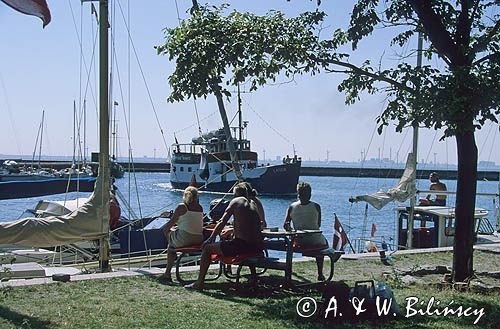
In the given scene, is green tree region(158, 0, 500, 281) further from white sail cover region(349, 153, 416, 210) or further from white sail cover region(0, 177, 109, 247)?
white sail cover region(349, 153, 416, 210)

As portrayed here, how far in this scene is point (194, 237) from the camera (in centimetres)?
936

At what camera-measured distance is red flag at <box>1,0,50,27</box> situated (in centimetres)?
553

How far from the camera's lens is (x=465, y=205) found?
30.3ft

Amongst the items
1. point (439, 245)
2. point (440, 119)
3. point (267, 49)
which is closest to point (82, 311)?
point (267, 49)

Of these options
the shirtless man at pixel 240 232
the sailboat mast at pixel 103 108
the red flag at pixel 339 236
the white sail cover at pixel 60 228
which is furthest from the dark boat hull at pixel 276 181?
the shirtless man at pixel 240 232

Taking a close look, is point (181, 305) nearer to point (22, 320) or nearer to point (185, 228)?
point (22, 320)

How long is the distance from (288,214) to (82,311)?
389 cm

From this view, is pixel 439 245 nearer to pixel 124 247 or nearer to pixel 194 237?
pixel 124 247

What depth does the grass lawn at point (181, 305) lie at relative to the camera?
6.66 metres

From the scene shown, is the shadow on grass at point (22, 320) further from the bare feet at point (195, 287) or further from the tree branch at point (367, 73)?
the tree branch at point (367, 73)

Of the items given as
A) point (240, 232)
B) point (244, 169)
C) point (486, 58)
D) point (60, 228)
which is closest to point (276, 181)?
point (244, 169)

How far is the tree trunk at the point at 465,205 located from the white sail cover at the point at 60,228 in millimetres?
5174

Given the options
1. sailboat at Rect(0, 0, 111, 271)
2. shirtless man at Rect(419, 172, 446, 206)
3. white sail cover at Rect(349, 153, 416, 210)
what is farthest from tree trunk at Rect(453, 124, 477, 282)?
shirtless man at Rect(419, 172, 446, 206)

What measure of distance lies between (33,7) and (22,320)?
309 centimetres
